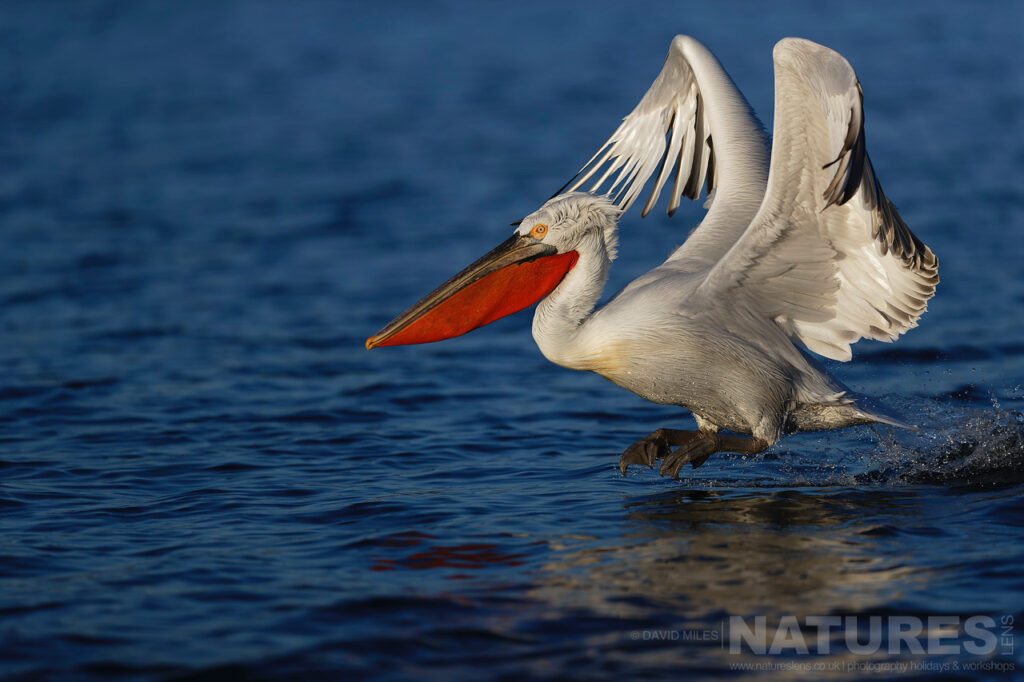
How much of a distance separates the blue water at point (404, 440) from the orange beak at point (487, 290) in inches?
31.9

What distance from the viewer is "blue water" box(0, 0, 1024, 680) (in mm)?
4285

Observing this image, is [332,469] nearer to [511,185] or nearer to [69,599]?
[69,599]

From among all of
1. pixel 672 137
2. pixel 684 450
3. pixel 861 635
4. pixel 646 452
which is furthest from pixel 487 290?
pixel 861 635

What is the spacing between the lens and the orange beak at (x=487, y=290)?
5.72 m

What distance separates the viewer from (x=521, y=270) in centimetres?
573

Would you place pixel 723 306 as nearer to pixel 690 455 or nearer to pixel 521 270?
pixel 690 455

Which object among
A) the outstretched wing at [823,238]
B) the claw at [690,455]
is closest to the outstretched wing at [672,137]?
the outstretched wing at [823,238]

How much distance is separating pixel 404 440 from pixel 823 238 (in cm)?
271

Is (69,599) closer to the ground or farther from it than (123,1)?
closer to the ground

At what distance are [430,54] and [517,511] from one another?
1815 cm

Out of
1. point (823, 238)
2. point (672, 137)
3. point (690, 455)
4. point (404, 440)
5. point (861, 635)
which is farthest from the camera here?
point (672, 137)

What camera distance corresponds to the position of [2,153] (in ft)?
52.5

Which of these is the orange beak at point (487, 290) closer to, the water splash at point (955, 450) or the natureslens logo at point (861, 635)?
the water splash at point (955, 450)

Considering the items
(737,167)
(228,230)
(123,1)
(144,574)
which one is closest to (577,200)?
(737,167)
